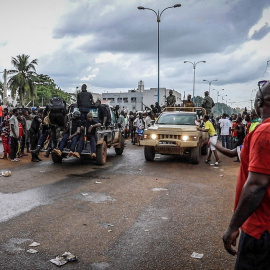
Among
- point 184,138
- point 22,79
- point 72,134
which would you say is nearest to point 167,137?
point 184,138

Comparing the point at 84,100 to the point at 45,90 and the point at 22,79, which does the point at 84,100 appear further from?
the point at 45,90

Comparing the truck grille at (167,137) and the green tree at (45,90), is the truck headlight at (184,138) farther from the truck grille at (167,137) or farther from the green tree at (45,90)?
the green tree at (45,90)

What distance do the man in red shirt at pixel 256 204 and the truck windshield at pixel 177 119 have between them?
1039cm

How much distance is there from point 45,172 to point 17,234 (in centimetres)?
507

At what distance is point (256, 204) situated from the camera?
199 cm

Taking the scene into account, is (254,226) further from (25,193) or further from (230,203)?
(25,193)

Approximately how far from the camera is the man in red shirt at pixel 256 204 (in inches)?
76.7

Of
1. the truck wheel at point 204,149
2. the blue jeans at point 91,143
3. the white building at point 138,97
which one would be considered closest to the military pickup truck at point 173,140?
the blue jeans at point 91,143

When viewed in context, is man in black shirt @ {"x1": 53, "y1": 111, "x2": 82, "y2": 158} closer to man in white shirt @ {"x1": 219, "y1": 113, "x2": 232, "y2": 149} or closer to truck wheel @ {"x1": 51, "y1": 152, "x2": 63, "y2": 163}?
truck wheel @ {"x1": 51, "y1": 152, "x2": 63, "y2": 163}

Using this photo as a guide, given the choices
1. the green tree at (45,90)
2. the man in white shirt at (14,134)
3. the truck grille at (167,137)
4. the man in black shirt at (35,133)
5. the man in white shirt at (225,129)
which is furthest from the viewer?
the green tree at (45,90)

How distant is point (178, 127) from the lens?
1148cm

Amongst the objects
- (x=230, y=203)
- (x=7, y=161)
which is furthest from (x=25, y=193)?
(x=7, y=161)

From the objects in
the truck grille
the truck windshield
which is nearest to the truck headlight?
the truck grille

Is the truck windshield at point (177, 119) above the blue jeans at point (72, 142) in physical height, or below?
Result: above
